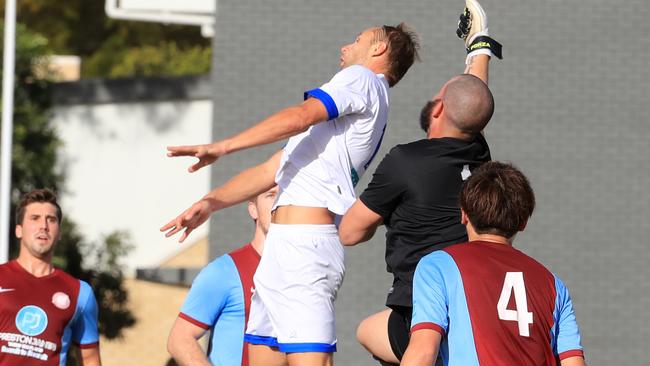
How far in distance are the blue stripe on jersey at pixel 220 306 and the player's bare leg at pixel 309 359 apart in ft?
3.77

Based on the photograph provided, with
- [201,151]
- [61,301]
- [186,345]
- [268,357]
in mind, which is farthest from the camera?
[61,301]

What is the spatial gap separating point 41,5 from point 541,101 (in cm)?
1456

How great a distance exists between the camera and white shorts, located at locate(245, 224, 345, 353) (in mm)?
4484

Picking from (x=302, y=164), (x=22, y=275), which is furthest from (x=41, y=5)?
(x=302, y=164)

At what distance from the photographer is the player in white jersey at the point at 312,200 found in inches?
176

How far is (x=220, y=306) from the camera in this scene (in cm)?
564

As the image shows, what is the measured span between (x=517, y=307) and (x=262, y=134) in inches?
45.1

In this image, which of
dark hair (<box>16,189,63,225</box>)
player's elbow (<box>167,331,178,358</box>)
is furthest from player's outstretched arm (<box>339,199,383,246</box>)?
dark hair (<box>16,189,63,225</box>)

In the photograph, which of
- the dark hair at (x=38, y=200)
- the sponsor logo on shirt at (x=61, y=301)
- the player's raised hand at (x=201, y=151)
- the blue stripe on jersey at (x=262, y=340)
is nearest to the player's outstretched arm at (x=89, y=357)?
the sponsor logo on shirt at (x=61, y=301)

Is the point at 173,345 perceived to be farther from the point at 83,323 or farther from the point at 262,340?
the point at 83,323

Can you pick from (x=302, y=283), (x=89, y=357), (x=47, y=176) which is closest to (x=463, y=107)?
(x=302, y=283)

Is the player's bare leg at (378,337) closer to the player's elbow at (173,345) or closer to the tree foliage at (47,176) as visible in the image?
the player's elbow at (173,345)

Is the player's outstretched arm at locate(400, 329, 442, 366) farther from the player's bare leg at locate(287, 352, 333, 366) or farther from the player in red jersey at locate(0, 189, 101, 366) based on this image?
the player in red jersey at locate(0, 189, 101, 366)

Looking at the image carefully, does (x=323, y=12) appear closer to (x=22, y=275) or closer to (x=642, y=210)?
(x=642, y=210)
